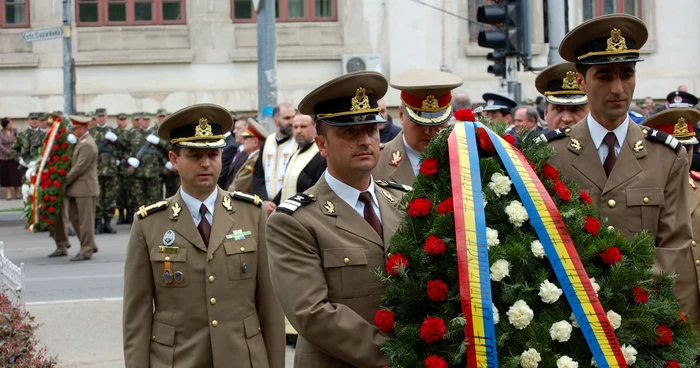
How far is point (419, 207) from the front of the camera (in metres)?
4.07

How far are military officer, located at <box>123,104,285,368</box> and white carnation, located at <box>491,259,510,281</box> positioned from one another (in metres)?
2.09

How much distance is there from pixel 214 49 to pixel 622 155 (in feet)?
78.0

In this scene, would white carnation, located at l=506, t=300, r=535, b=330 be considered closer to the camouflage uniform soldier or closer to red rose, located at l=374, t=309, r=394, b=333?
red rose, located at l=374, t=309, r=394, b=333

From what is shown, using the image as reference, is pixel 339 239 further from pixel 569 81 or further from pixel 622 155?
pixel 569 81

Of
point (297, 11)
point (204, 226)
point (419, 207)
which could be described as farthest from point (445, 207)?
point (297, 11)

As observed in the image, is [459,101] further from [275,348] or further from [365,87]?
[365,87]

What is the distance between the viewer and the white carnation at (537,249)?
3.91 meters

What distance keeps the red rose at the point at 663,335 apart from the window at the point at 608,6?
88.0ft

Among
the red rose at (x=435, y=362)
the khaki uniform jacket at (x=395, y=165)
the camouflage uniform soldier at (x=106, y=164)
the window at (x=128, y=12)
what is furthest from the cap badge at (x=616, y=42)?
the window at (x=128, y=12)

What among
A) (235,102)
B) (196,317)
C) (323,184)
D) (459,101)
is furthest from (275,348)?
(235,102)

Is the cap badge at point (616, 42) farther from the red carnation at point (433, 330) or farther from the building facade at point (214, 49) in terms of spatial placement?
the building facade at point (214, 49)

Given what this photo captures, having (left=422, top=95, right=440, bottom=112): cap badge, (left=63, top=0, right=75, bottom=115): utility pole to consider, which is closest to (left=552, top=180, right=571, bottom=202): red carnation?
(left=422, top=95, right=440, bottom=112): cap badge

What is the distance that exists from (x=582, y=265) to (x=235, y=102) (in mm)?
24352

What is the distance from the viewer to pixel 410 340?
393 cm
